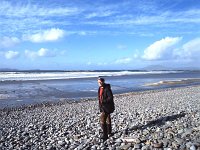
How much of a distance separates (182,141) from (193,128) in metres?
1.50

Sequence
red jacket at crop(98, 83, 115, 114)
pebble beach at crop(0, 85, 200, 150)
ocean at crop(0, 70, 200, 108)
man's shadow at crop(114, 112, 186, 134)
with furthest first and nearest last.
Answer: ocean at crop(0, 70, 200, 108)
man's shadow at crop(114, 112, 186, 134)
red jacket at crop(98, 83, 115, 114)
pebble beach at crop(0, 85, 200, 150)

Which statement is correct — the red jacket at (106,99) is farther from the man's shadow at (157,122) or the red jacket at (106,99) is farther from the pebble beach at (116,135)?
the man's shadow at (157,122)

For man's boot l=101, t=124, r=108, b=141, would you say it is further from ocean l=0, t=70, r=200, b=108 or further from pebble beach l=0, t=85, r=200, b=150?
ocean l=0, t=70, r=200, b=108

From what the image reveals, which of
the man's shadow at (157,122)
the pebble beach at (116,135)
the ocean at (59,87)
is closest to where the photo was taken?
the pebble beach at (116,135)

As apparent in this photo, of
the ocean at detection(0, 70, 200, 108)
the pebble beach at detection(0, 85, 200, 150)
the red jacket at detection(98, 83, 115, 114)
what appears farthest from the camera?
the ocean at detection(0, 70, 200, 108)

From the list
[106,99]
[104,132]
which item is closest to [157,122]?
[104,132]

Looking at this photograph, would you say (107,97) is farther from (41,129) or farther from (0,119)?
(0,119)

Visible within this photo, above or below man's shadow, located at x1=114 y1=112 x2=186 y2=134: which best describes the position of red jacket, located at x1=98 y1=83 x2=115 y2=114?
above

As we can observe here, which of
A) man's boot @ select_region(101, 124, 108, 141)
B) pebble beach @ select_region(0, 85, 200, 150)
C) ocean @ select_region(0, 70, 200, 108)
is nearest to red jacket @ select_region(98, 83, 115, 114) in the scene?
man's boot @ select_region(101, 124, 108, 141)

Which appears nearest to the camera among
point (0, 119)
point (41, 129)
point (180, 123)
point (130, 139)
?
point (130, 139)

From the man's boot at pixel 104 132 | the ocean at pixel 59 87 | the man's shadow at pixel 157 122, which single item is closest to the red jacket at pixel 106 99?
the man's boot at pixel 104 132

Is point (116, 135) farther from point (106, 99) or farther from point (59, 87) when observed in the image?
point (59, 87)

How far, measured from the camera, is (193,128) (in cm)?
1005

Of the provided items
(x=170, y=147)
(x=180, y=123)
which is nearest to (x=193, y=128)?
(x=180, y=123)
